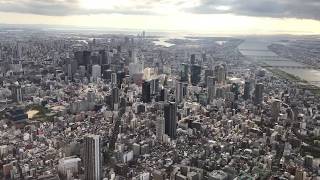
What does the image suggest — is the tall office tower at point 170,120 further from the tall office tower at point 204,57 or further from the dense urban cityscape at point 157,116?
the tall office tower at point 204,57

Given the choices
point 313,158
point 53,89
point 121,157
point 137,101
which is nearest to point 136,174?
point 121,157

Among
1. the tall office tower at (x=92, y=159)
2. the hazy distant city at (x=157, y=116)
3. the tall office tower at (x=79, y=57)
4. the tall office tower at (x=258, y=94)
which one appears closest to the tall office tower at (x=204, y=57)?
the hazy distant city at (x=157, y=116)

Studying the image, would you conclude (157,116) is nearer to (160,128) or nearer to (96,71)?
(160,128)

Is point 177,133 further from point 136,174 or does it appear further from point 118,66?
point 118,66

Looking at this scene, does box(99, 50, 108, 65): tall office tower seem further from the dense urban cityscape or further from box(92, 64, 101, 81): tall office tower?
box(92, 64, 101, 81): tall office tower

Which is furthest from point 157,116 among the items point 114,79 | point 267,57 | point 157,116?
point 267,57

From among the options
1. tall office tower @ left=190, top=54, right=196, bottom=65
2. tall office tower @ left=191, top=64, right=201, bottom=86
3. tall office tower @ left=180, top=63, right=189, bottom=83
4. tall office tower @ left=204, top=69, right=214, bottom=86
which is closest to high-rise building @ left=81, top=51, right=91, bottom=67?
tall office tower @ left=180, top=63, right=189, bottom=83

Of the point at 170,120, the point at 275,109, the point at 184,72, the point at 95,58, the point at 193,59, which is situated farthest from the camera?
the point at 193,59
